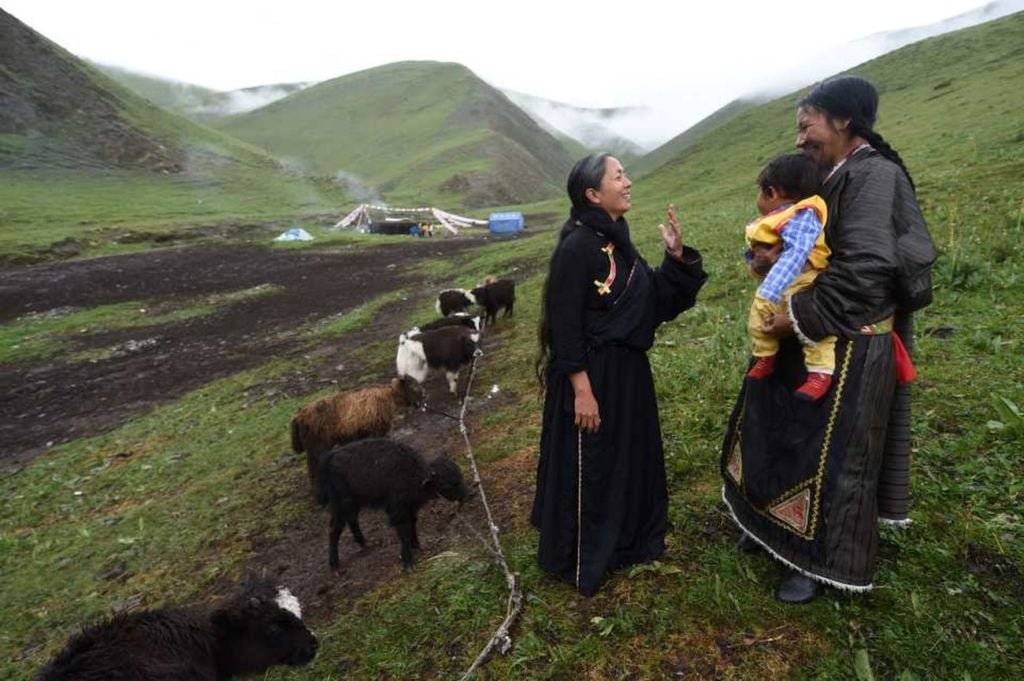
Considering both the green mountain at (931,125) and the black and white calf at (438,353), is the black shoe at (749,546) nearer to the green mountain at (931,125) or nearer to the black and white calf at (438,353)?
the black and white calf at (438,353)

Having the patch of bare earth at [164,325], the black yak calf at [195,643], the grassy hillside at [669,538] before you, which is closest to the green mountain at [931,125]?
the grassy hillside at [669,538]

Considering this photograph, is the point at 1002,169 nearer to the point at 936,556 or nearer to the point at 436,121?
the point at 936,556

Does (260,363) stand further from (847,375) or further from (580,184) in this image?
(847,375)

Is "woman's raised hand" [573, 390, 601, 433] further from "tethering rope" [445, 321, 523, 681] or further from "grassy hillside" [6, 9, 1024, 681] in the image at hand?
"tethering rope" [445, 321, 523, 681]

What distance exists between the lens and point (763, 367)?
3070mm

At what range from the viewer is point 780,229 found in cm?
281

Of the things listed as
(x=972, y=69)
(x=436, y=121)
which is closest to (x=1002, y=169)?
(x=972, y=69)

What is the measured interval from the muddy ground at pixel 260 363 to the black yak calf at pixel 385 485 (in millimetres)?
326

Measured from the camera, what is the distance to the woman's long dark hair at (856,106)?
2.77 m

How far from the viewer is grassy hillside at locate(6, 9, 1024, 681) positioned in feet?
9.95

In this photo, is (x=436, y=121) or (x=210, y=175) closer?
(x=210, y=175)

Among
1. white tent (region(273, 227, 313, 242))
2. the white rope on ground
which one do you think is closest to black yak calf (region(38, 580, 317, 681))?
the white rope on ground

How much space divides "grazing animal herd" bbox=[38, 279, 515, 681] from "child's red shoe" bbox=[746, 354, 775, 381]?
3061mm

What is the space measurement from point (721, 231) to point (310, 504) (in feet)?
42.5
